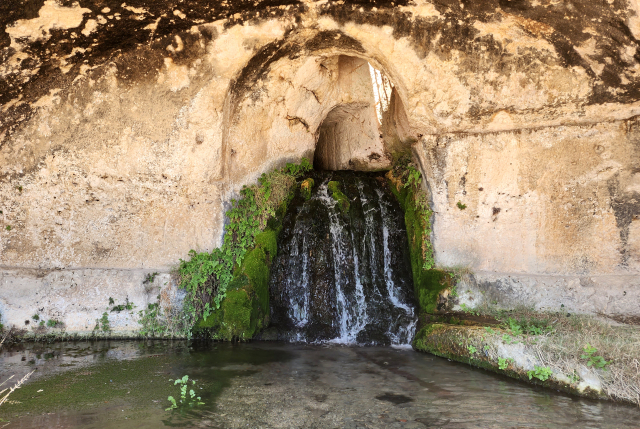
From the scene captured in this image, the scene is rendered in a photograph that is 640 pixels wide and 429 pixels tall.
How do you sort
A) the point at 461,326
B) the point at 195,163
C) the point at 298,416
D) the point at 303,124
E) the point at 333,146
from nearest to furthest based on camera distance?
1. the point at 298,416
2. the point at 461,326
3. the point at 195,163
4. the point at 303,124
5. the point at 333,146

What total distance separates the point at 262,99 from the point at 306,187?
1563mm

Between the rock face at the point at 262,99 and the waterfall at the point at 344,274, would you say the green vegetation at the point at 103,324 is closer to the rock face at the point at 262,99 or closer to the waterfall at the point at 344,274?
the rock face at the point at 262,99

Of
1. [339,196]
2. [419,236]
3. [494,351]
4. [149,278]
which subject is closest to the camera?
[494,351]

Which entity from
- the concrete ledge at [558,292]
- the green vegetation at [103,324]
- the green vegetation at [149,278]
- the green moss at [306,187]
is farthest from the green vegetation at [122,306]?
the concrete ledge at [558,292]

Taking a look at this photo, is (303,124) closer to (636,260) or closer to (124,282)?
(124,282)

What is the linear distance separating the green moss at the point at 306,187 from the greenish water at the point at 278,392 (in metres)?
2.79

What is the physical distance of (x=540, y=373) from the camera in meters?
4.88

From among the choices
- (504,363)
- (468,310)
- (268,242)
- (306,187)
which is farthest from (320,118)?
(504,363)

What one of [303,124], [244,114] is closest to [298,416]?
[244,114]

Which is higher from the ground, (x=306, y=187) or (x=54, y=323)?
(x=306, y=187)

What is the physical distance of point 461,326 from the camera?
6.09 metres

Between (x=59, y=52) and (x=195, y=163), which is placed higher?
(x=59, y=52)

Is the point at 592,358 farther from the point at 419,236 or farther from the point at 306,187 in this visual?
the point at 306,187

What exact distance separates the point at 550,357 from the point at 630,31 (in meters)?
3.44
